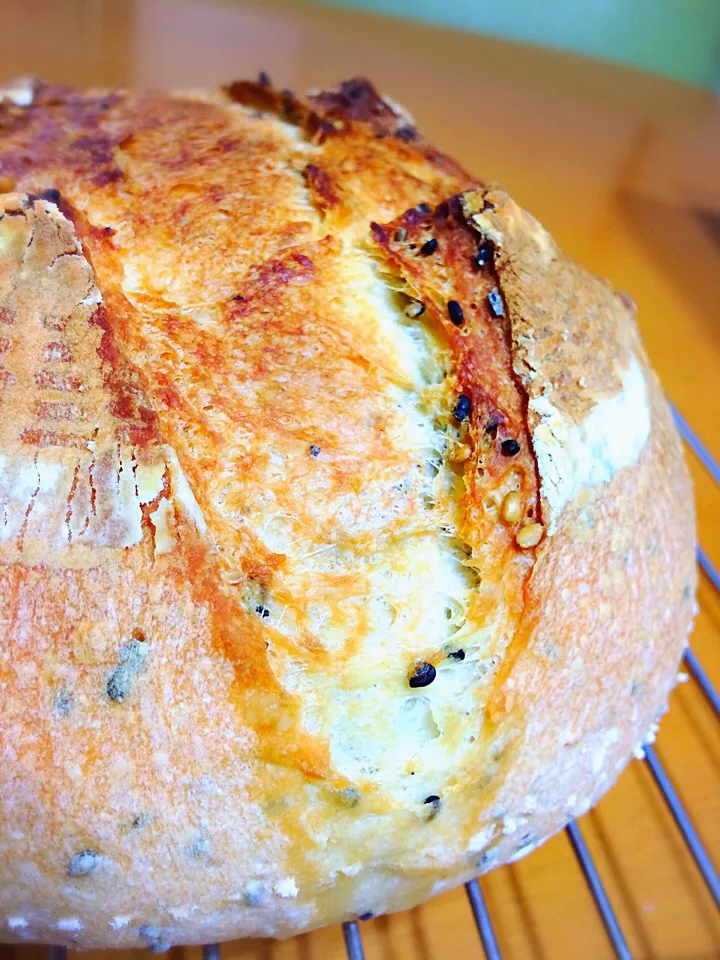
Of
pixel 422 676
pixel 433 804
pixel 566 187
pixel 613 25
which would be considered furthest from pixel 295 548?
pixel 613 25

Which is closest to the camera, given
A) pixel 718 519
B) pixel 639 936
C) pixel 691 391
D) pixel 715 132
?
pixel 639 936

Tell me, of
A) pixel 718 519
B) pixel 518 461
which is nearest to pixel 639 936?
pixel 518 461

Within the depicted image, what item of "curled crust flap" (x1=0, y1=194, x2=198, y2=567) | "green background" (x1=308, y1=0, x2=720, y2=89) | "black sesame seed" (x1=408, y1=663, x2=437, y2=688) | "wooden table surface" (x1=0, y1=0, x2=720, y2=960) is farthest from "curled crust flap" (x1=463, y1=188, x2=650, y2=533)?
"green background" (x1=308, y1=0, x2=720, y2=89)

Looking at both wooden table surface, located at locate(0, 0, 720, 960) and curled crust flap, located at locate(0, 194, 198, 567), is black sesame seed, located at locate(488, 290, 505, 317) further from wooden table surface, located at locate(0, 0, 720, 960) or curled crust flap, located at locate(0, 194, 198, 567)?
wooden table surface, located at locate(0, 0, 720, 960)

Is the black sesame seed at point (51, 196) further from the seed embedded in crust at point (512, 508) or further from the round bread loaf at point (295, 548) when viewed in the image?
the seed embedded in crust at point (512, 508)

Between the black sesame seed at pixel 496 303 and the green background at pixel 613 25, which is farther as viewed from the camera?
the green background at pixel 613 25

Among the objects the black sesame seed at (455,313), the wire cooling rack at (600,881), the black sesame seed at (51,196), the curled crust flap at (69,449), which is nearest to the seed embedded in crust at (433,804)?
the wire cooling rack at (600,881)

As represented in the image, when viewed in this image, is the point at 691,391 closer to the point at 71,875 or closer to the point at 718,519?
the point at 718,519
